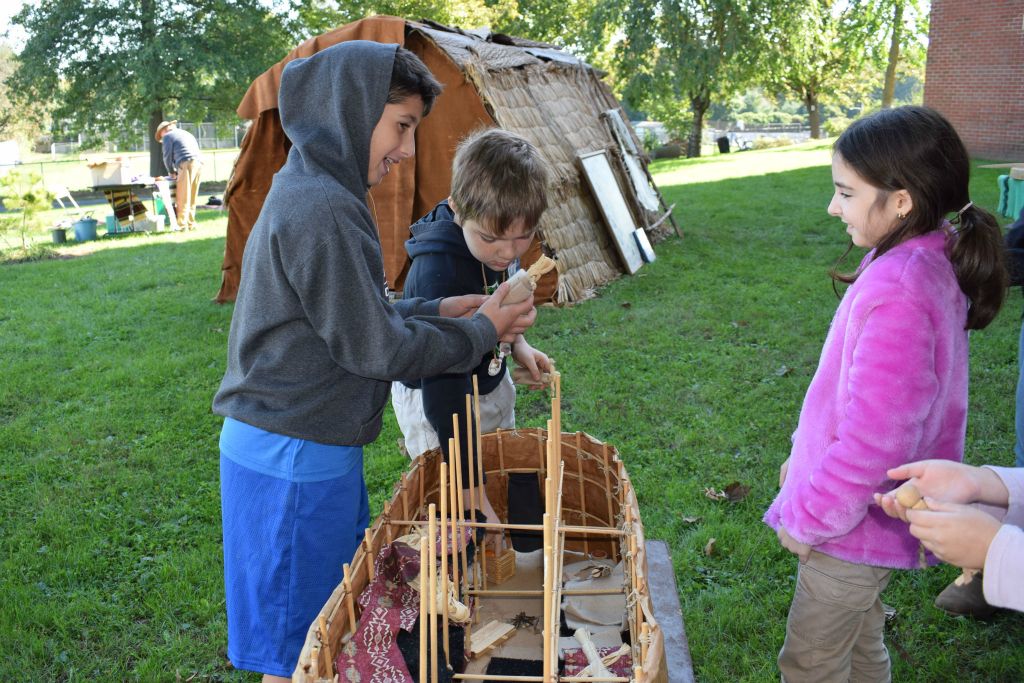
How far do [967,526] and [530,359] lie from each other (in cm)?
153

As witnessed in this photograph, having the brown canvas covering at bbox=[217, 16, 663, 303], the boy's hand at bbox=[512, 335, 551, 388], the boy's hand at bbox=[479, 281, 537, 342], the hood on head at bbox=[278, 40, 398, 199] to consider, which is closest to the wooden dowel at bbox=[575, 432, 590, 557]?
the boy's hand at bbox=[512, 335, 551, 388]

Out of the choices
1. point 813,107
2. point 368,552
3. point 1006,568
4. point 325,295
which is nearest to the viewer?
point 1006,568

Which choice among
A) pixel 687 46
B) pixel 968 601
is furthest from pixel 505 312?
pixel 687 46

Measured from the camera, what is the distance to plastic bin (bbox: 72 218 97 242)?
522 inches

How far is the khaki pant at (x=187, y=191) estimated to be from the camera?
13289 mm

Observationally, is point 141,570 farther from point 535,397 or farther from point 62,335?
point 62,335

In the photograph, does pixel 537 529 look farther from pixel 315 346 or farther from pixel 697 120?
pixel 697 120

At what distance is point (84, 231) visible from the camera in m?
13.3

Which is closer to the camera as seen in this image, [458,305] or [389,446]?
[458,305]

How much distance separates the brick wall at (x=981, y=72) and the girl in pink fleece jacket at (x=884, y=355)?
18.5 meters

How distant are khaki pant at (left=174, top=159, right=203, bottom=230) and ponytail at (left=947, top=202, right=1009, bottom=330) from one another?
13.2 metres

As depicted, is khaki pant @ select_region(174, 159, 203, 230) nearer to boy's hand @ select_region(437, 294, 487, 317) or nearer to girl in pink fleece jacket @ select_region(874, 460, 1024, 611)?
boy's hand @ select_region(437, 294, 487, 317)

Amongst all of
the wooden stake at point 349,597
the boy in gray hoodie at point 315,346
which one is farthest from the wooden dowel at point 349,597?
the boy in gray hoodie at point 315,346

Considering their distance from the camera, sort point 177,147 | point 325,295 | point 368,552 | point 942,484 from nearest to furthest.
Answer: point 942,484 → point 325,295 → point 368,552 → point 177,147
